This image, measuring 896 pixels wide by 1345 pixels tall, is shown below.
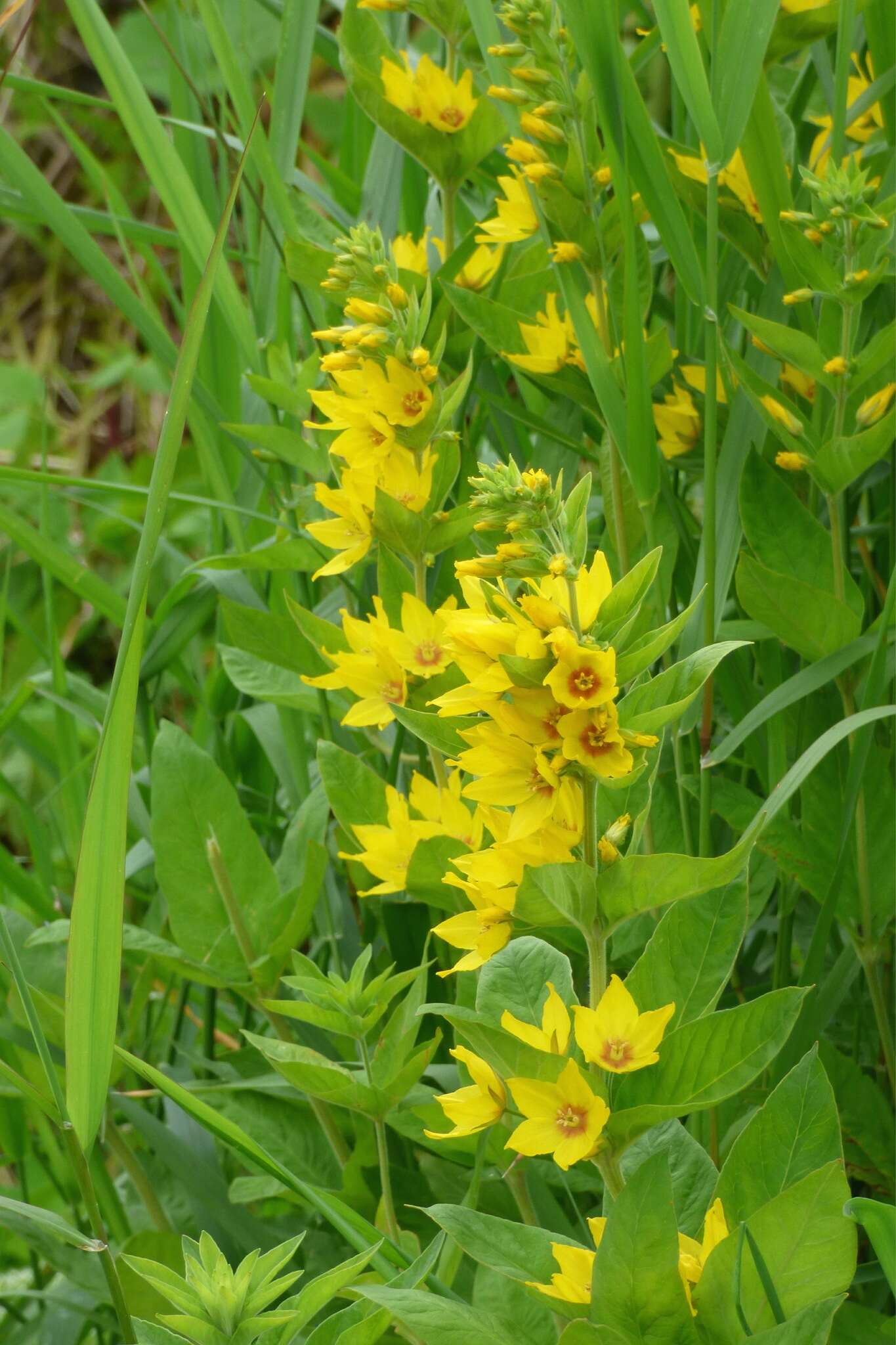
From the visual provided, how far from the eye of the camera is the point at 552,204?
74 centimetres

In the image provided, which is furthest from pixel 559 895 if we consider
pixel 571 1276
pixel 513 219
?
pixel 513 219

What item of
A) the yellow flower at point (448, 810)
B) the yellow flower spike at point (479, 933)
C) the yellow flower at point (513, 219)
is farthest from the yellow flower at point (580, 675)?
the yellow flower at point (513, 219)

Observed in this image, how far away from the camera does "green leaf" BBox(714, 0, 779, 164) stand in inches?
24.8

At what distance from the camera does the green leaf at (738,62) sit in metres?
0.63

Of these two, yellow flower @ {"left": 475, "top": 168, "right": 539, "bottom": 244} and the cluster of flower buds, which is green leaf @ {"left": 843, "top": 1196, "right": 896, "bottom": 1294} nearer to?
the cluster of flower buds

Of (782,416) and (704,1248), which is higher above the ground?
(782,416)

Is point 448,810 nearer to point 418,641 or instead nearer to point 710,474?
point 418,641

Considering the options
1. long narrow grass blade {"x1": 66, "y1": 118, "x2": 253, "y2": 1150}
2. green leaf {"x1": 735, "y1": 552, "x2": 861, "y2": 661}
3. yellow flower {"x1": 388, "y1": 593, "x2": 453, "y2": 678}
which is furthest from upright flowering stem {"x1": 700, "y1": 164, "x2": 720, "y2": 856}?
long narrow grass blade {"x1": 66, "y1": 118, "x2": 253, "y2": 1150}

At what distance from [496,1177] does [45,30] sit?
2574 millimetres

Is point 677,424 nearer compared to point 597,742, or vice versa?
point 597,742

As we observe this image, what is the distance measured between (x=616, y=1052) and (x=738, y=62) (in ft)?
1.49

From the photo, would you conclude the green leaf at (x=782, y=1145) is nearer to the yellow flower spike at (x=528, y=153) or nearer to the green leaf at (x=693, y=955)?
the green leaf at (x=693, y=955)

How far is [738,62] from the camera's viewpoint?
2.09ft

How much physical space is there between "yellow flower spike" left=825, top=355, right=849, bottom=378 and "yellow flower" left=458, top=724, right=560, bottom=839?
0.32 meters
